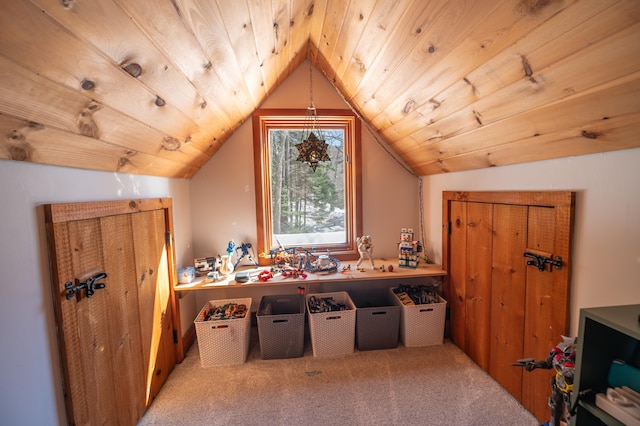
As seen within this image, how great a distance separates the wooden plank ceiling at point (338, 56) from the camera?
2.32 feet

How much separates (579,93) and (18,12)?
1.65 metres

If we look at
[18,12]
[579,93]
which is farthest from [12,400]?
[579,93]

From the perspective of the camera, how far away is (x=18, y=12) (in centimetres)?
56

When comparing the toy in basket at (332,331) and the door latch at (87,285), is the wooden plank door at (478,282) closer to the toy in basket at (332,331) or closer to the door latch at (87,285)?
the toy in basket at (332,331)

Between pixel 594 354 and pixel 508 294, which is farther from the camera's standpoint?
pixel 508 294

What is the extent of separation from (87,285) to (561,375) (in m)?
1.96

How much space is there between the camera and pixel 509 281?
5.21 feet

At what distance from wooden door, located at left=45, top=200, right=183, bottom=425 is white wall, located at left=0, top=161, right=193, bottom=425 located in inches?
1.4

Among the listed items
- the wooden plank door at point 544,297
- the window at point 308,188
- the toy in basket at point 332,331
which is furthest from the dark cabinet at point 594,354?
the window at point 308,188

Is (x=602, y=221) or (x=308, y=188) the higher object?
(x=308, y=188)

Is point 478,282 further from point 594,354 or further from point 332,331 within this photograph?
point 332,331

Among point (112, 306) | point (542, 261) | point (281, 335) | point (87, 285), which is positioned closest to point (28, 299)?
point (87, 285)

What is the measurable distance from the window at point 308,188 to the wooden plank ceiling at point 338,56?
0.66 m

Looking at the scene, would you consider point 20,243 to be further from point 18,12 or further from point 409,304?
point 409,304
